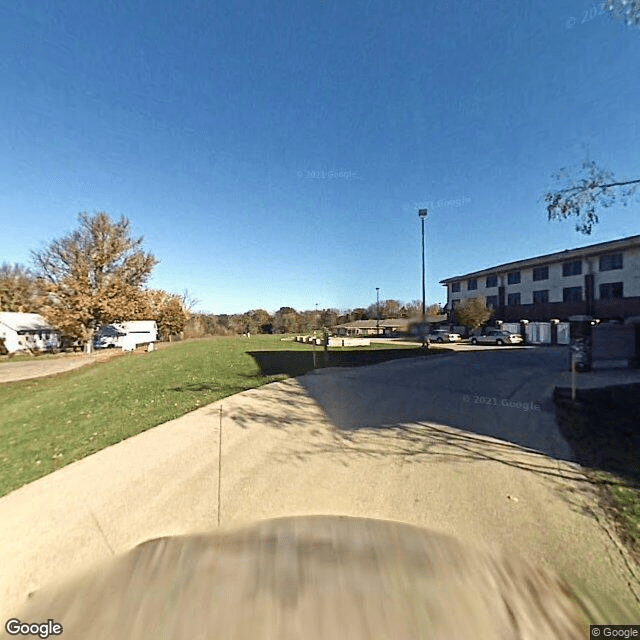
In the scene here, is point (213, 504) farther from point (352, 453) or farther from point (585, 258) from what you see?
point (585, 258)

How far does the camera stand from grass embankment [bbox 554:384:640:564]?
3480mm

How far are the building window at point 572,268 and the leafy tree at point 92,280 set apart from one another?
44.5 meters

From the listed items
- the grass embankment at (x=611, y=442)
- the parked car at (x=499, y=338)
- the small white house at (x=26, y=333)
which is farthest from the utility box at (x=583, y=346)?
the small white house at (x=26, y=333)

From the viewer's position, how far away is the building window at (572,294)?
33.5 meters

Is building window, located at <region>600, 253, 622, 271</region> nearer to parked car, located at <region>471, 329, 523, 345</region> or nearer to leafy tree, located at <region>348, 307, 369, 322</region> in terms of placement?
parked car, located at <region>471, 329, 523, 345</region>

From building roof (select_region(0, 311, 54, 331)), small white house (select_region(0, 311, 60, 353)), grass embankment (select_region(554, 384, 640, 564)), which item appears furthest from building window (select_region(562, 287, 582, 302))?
building roof (select_region(0, 311, 54, 331))

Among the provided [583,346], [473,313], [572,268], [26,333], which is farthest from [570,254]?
[26,333]

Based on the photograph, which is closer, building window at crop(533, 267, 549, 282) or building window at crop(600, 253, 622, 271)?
building window at crop(600, 253, 622, 271)

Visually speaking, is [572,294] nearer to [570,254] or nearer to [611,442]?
[570,254]

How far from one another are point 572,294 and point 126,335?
5510 cm

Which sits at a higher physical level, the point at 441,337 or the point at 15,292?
the point at 15,292

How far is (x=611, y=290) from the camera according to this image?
31.2 meters

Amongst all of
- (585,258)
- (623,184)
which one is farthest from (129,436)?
(585,258)

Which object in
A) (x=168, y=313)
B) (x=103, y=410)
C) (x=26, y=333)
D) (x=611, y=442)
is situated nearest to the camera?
(x=611, y=442)
